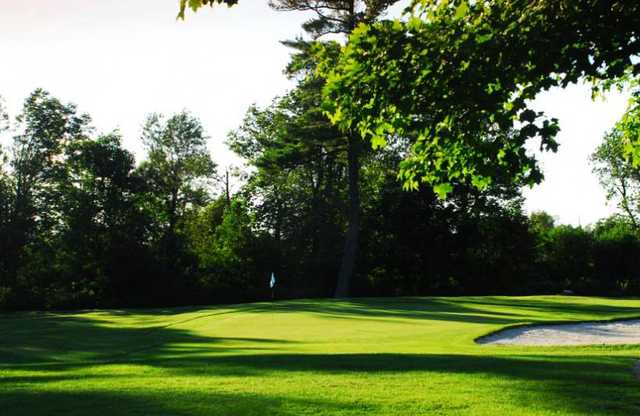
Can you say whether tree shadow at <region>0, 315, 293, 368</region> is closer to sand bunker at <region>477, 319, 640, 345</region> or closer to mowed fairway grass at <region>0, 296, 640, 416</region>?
mowed fairway grass at <region>0, 296, 640, 416</region>

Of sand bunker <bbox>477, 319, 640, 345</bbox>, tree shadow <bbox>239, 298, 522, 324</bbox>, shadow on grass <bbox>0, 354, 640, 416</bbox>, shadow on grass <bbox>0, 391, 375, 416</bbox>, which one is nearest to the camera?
shadow on grass <bbox>0, 391, 375, 416</bbox>

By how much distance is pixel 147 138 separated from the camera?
61.4m

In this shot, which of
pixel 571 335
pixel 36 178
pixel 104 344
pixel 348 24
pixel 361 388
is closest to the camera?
pixel 361 388

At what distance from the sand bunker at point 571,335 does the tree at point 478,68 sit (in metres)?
8.75

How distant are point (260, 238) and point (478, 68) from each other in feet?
135

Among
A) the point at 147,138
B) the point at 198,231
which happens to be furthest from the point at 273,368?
the point at 147,138

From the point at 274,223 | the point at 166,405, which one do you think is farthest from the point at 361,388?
the point at 274,223

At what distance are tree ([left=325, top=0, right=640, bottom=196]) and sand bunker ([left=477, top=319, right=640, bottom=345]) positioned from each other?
28.7 ft

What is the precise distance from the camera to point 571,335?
18328mm

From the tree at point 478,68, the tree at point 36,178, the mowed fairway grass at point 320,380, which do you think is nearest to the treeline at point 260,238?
the tree at point 36,178

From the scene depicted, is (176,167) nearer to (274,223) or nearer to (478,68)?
(274,223)

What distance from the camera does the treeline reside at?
44.6m

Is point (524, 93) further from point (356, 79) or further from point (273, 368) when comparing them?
point (273, 368)

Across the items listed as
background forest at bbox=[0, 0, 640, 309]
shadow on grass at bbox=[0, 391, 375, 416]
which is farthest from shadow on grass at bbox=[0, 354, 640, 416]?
background forest at bbox=[0, 0, 640, 309]
